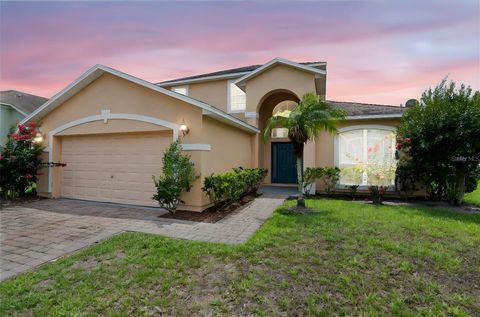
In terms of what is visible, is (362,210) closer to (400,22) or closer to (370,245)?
(370,245)

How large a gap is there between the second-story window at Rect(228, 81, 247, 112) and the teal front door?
3.02m

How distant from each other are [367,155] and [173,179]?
8.47 metres

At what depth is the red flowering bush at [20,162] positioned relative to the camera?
9.82 m

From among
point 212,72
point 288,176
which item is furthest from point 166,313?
point 212,72

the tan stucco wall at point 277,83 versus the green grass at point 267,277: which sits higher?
the tan stucco wall at point 277,83

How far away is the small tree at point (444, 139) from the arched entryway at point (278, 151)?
6.00 metres

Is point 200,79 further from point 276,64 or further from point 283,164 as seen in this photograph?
point 283,164

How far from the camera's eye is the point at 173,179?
7.31 m

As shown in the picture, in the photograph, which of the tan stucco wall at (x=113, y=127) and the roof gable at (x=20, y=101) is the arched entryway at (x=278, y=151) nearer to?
the tan stucco wall at (x=113, y=127)

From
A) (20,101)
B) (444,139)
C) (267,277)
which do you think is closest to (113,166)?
(267,277)

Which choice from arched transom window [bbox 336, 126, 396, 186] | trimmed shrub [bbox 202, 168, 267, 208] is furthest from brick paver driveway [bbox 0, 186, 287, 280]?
arched transom window [bbox 336, 126, 396, 186]

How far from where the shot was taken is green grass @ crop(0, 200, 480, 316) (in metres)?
3.09

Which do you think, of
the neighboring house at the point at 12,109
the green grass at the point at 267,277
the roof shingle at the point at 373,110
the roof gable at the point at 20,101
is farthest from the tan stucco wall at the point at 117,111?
the roof gable at the point at 20,101

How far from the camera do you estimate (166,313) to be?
2973 millimetres
